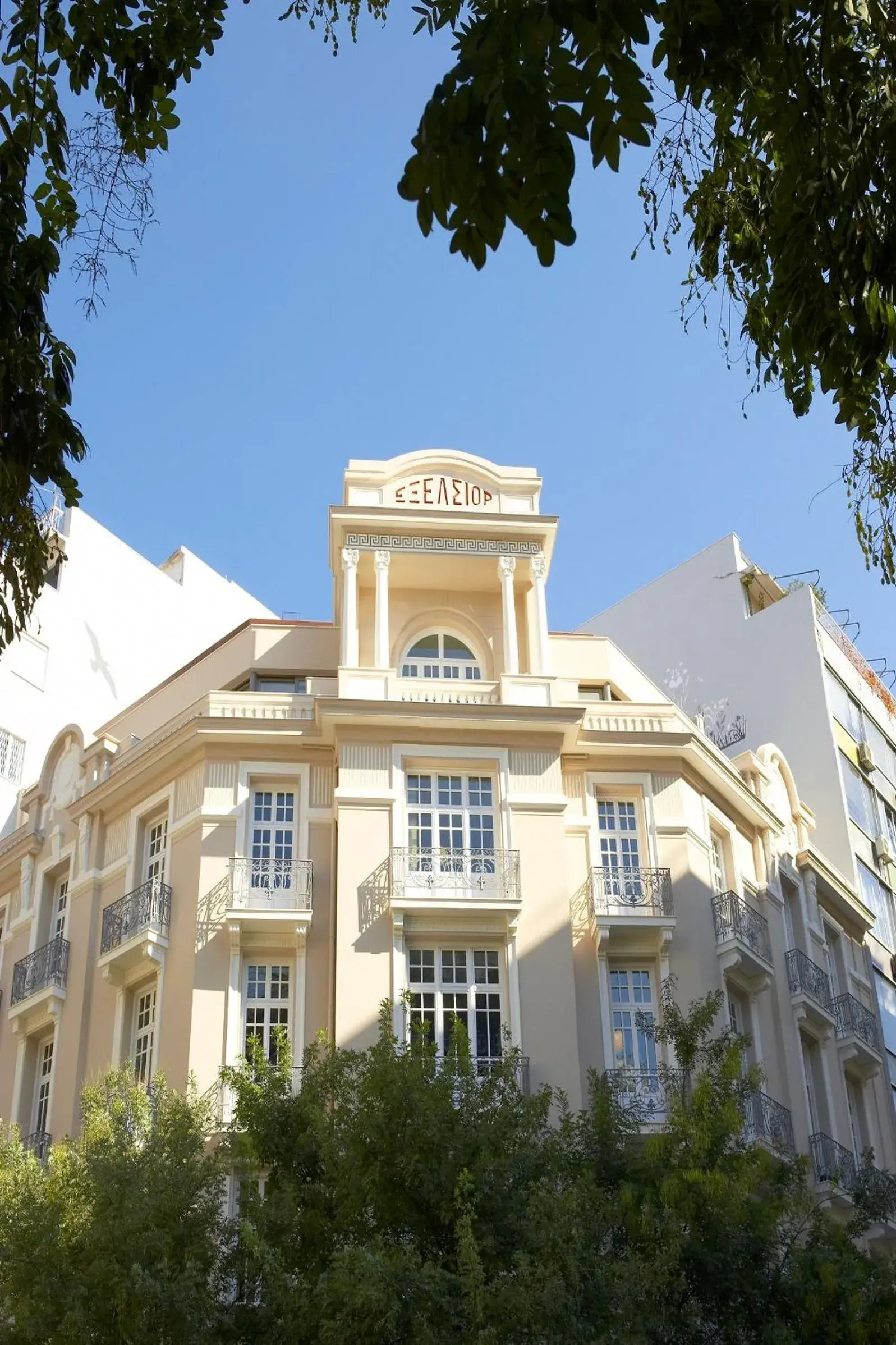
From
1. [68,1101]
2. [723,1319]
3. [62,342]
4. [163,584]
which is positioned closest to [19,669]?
[163,584]

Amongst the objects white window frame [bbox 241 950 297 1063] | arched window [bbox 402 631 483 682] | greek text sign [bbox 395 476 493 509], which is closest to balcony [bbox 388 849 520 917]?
white window frame [bbox 241 950 297 1063]

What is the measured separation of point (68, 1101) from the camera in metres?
27.2

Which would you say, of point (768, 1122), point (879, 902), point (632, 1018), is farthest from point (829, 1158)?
point (879, 902)

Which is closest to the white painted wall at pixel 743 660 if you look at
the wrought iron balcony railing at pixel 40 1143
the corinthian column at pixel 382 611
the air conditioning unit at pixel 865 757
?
the air conditioning unit at pixel 865 757

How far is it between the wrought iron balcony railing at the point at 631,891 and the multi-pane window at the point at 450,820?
1.86 metres

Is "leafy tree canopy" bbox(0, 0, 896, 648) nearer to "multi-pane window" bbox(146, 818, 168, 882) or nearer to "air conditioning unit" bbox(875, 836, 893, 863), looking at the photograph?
"multi-pane window" bbox(146, 818, 168, 882)

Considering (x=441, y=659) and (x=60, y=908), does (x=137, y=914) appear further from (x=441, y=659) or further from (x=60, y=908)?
(x=441, y=659)

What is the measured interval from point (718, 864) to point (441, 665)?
19.7ft

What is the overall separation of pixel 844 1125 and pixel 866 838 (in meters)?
9.83

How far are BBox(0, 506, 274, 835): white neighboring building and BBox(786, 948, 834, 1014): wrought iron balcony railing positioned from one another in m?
16.0

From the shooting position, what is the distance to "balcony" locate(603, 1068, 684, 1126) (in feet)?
80.0

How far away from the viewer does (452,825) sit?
27.6 meters

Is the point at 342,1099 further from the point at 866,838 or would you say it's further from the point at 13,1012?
the point at 866,838

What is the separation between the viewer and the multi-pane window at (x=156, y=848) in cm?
2820
